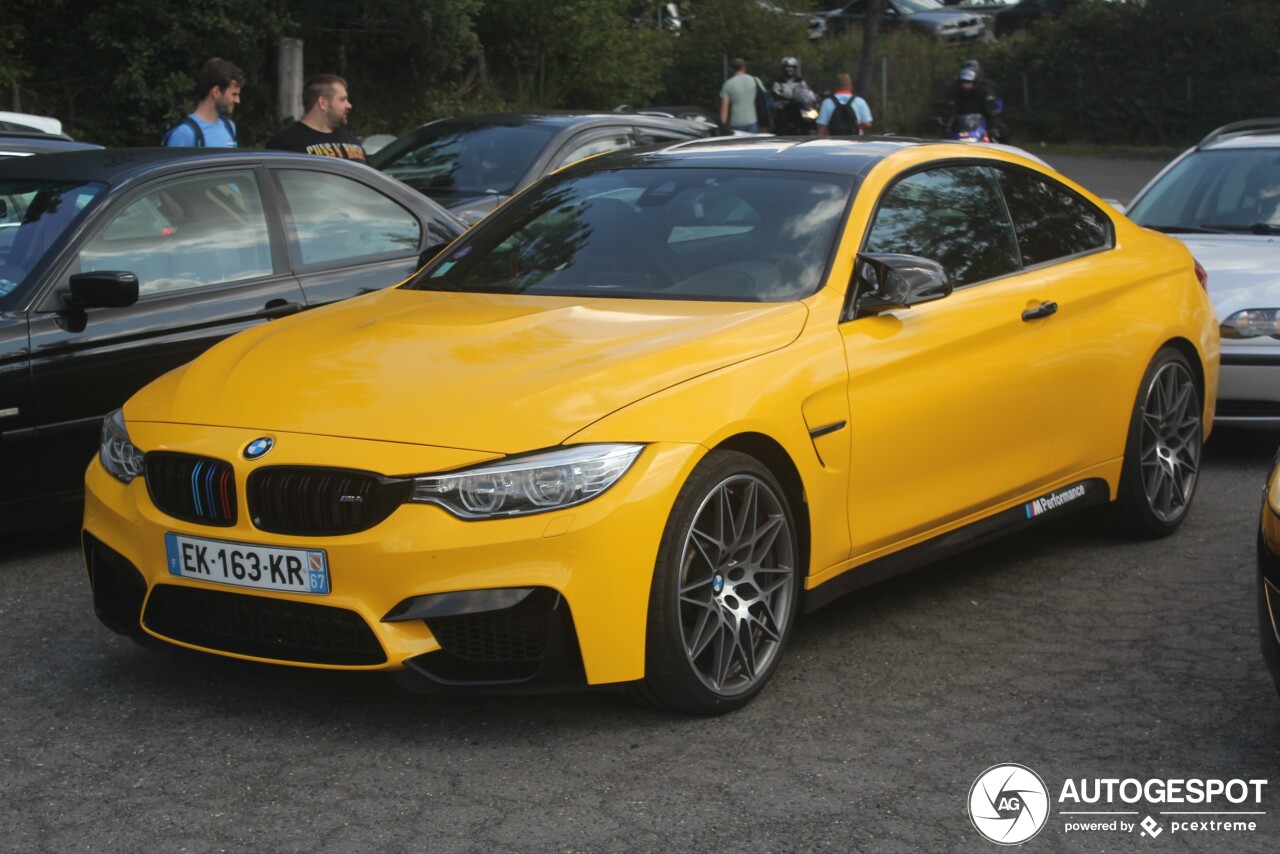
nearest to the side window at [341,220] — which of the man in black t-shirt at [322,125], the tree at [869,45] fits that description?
the man in black t-shirt at [322,125]

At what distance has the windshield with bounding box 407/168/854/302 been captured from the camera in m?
5.36

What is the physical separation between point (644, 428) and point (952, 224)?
1971 mm

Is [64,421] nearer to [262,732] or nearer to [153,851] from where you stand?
[262,732]

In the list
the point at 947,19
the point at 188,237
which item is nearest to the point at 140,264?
the point at 188,237

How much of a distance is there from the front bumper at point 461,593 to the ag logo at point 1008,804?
2.97 ft

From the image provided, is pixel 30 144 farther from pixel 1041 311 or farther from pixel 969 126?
pixel 969 126

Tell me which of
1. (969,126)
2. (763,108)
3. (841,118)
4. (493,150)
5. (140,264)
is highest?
(140,264)

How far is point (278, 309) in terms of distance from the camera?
704cm

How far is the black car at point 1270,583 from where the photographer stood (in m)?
4.17

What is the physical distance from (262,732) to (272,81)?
2109 cm

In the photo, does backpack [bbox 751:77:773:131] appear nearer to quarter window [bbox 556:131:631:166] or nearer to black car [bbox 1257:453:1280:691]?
quarter window [bbox 556:131:631:166]

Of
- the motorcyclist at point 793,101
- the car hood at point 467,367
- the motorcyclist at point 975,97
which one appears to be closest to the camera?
the car hood at point 467,367

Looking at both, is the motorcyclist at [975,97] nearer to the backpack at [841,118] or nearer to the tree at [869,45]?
the backpack at [841,118]

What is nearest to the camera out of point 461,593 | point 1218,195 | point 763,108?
point 461,593
